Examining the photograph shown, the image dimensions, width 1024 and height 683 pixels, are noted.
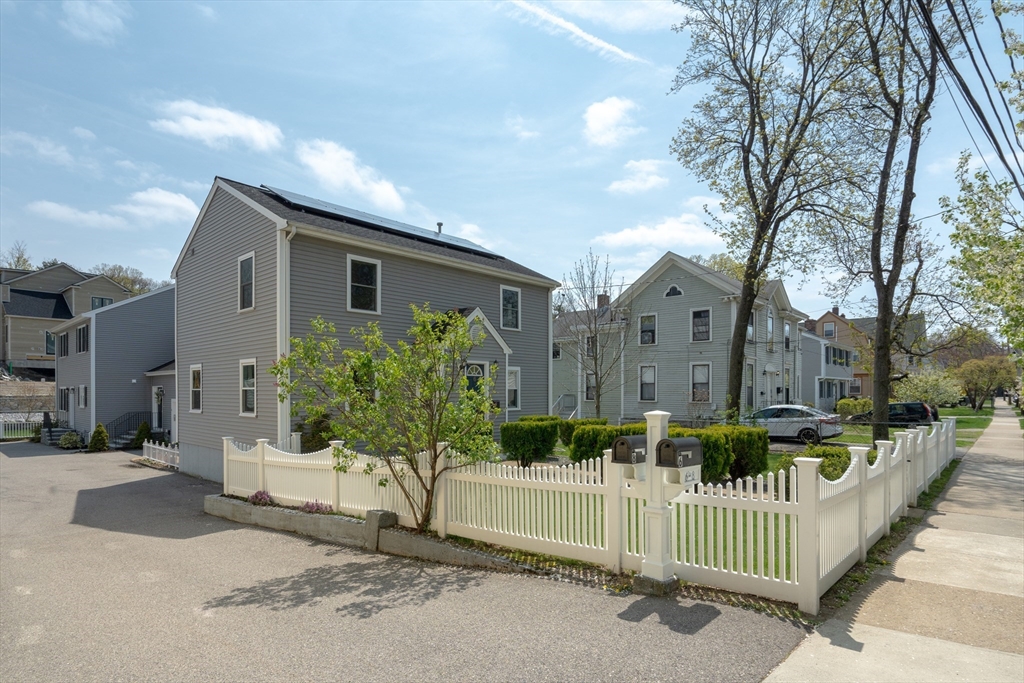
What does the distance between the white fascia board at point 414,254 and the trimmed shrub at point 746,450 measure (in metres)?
8.48

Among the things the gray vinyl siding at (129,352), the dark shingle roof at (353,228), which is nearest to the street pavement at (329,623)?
the dark shingle roof at (353,228)

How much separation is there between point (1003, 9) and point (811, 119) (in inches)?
512

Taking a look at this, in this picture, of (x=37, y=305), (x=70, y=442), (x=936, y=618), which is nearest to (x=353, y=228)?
(x=936, y=618)

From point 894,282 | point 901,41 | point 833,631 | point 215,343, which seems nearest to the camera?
point 833,631

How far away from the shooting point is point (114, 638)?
505 cm

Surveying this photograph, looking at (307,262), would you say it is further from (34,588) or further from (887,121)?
(887,121)

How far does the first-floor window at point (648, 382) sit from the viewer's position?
2799cm

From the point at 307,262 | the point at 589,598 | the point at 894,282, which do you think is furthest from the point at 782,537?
the point at 894,282

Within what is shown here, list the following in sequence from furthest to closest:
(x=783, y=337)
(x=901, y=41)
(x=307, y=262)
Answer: (x=783, y=337) < (x=901, y=41) < (x=307, y=262)

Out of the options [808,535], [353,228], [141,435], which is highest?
[353,228]

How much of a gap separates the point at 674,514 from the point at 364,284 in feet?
35.5

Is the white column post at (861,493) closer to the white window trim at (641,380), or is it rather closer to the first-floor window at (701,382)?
the first-floor window at (701,382)

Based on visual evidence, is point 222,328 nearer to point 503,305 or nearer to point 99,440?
point 503,305

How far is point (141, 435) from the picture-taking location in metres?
23.5
